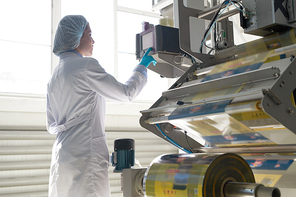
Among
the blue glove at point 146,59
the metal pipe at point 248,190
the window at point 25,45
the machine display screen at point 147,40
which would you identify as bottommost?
the metal pipe at point 248,190

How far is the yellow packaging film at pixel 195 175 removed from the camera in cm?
99

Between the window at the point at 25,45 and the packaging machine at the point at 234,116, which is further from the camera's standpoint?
the window at the point at 25,45

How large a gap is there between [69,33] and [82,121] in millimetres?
522

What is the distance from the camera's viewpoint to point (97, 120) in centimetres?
173

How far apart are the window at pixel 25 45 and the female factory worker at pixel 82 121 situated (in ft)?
5.61

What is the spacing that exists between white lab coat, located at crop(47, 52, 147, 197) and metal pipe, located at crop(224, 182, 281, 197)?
2.71 feet

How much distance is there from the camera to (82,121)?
1.69 m

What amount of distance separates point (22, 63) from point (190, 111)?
2608 millimetres

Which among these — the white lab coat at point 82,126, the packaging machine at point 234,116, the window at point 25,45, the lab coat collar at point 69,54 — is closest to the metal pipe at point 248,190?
the packaging machine at point 234,116

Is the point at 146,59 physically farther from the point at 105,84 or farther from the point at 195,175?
the point at 195,175

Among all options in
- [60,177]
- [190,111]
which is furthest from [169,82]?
[190,111]

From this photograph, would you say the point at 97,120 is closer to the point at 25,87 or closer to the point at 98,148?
the point at 98,148

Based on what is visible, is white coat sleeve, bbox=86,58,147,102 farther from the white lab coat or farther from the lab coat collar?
the lab coat collar

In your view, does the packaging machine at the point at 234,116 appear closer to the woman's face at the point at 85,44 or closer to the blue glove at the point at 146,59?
the blue glove at the point at 146,59
